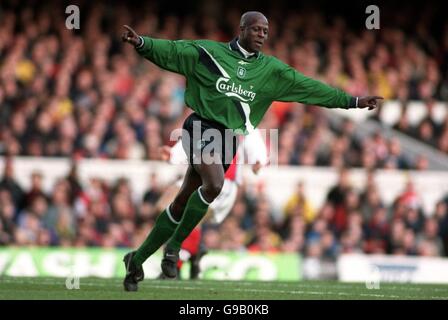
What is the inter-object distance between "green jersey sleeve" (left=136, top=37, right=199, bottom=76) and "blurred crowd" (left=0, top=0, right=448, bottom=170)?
8394 millimetres

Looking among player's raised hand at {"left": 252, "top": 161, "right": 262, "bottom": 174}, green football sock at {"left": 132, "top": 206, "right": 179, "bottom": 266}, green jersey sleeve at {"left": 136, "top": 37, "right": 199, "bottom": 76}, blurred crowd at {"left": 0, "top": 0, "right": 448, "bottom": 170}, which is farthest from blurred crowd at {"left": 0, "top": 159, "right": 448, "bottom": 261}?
green jersey sleeve at {"left": 136, "top": 37, "right": 199, "bottom": 76}

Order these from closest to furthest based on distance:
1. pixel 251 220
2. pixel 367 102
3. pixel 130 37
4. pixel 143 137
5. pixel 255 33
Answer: pixel 130 37
pixel 255 33
pixel 367 102
pixel 251 220
pixel 143 137

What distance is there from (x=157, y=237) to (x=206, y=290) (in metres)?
0.96

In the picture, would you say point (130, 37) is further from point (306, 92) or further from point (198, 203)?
point (306, 92)

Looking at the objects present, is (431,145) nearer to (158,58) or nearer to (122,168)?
(122,168)

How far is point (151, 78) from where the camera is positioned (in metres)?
21.3

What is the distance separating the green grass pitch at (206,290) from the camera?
32.7 feet

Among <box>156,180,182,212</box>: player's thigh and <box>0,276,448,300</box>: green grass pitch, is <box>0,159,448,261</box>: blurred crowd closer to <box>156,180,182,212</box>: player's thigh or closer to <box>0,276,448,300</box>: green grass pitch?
<box>156,180,182,212</box>: player's thigh

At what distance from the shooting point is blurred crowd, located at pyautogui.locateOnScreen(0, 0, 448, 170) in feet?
63.1

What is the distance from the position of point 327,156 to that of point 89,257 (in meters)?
5.54

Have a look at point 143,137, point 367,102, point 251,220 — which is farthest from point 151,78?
point 367,102

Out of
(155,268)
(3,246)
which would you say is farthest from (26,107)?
(155,268)

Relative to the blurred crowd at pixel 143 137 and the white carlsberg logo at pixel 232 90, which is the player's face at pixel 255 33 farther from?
the blurred crowd at pixel 143 137

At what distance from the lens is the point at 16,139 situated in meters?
18.7
